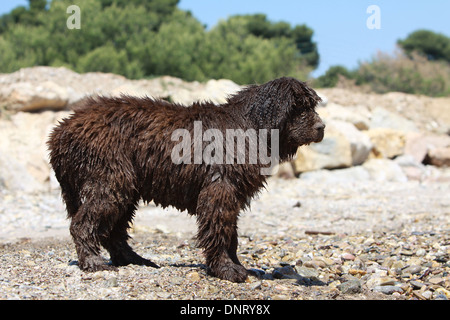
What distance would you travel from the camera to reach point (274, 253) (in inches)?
311

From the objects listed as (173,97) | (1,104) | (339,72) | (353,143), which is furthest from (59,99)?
(339,72)

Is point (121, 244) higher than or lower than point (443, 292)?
higher

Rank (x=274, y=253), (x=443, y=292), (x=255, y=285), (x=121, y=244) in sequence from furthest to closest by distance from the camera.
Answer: (x=274, y=253) → (x=121, y=244) → (x=443, y=292) → (x=255, y=285)

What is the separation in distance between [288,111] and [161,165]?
1.51m

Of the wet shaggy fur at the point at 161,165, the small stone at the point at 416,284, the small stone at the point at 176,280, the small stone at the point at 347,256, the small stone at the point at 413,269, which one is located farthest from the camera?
the small stone at the point at 347,256

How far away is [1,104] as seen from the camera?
704 inches

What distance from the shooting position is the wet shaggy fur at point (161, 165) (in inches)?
229

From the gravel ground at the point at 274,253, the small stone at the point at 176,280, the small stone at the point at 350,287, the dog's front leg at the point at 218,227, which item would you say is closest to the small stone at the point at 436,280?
the gravel ground at the point at 274,253

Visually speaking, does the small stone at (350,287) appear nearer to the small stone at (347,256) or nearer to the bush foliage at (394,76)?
the small stone at (347,256)

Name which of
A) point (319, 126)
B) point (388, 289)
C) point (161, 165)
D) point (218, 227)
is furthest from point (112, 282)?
point (388, 289)

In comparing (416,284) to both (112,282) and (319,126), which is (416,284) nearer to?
(319,126)

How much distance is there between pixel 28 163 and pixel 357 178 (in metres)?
10.6

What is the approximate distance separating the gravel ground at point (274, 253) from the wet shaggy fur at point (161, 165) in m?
0.47

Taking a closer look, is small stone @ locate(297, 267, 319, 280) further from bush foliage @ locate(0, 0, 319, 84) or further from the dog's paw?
bush foliage @ locate(0, 0, 319, 84)
